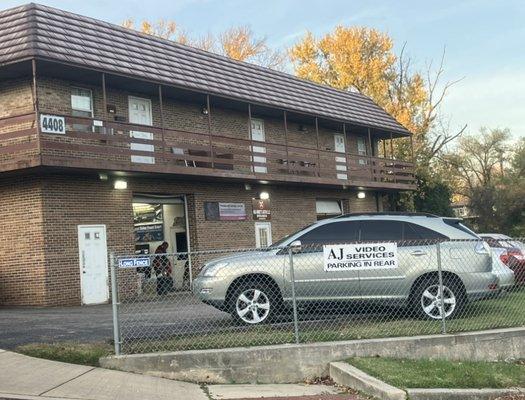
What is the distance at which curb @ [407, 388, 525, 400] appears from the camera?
6.80m

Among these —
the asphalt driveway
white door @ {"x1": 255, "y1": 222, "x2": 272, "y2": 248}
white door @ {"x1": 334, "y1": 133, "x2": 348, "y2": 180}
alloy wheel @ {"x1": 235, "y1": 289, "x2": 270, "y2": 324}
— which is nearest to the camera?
the asphalt driveway

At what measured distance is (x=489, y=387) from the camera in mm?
7328

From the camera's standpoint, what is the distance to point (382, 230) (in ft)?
34.0

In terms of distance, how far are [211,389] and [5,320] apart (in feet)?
21.6

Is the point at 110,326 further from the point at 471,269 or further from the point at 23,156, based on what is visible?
the point at 23,156

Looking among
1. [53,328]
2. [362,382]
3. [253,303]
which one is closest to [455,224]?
[253,303]

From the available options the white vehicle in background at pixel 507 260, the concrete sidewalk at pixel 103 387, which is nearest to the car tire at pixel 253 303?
the concrete sidewalk at pixel 103 387

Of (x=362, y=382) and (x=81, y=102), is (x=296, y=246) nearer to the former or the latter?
(x=362, y=382)

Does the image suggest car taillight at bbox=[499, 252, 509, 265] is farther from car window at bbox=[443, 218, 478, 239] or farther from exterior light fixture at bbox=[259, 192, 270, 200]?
exterior light fixture at bbox=[259, 192, 270, 200]

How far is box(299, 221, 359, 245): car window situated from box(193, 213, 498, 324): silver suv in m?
0.31

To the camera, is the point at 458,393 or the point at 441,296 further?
the point at 441,296

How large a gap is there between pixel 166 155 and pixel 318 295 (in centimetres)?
1020

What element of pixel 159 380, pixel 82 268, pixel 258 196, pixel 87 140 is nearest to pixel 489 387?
pixel 159 380

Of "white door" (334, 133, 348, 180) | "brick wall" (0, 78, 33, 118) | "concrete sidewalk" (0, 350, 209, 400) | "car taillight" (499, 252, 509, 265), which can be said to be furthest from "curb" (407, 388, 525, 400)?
"white door" (334, 133, 348, 180)
